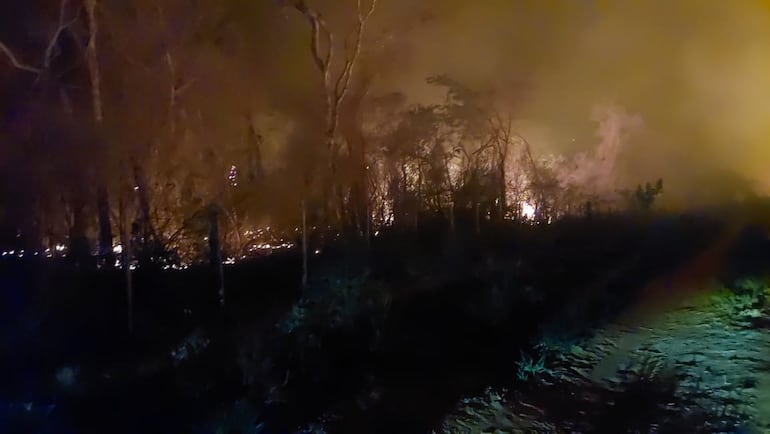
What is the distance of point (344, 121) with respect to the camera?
1245 cm

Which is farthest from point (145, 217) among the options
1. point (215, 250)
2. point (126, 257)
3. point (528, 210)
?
point (528, 210)

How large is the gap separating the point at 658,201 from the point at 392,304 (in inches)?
308

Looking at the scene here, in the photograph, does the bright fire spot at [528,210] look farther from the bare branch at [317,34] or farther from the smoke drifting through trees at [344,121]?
the bare branch at [317,34]

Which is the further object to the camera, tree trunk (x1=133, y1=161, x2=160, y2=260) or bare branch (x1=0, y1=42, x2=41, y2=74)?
bare branch (x1=0, y1=42, x2=41, y2=74)

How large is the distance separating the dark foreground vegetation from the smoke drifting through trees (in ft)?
3.21

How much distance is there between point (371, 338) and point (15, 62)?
8071 millimetres

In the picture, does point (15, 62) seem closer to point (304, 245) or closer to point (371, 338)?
point (304, 245)

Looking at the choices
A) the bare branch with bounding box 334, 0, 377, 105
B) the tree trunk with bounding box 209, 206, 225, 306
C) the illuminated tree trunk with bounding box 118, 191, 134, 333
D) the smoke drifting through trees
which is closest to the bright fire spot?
the smoke drifting through trees

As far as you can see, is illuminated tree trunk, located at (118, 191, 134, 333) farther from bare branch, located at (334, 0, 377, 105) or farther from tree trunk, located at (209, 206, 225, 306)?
bare branch, located at (334, 0, 377, 105)

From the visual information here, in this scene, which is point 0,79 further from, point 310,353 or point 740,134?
point 740,134

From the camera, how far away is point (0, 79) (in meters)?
11.4

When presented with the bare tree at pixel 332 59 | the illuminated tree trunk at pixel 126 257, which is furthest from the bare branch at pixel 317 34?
the illuminated tree trunk at pixel 126 257

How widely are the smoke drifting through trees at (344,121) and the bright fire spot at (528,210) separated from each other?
30 millimetres

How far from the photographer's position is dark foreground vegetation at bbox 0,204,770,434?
18.4ft
